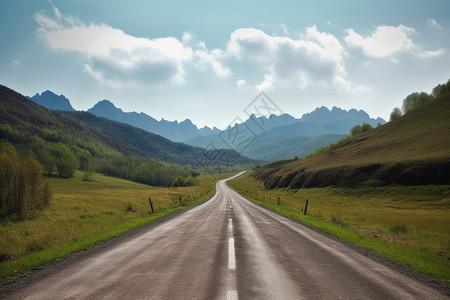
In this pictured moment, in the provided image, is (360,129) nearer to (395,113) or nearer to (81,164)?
(395,113)

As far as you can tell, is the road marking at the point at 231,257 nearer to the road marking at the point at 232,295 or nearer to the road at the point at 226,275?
the road at the point at 226,275

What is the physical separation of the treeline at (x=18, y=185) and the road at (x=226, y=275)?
26155 millimetres

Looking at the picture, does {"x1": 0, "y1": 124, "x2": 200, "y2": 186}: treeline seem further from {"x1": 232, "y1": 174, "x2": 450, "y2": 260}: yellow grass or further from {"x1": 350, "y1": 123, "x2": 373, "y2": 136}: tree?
{"x1": 350, "y1": 123, "x2": 373, "y2": 136}: tree

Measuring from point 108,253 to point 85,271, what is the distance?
2.01 m

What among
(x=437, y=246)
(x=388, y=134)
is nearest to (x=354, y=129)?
(x=388, y=134)

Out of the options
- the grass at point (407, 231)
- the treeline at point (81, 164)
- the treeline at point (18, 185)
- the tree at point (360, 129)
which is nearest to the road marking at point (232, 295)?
the grass at point (407, 231)

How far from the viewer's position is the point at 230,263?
6.98 metres

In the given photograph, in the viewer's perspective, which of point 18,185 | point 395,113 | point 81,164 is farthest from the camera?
point 81,164

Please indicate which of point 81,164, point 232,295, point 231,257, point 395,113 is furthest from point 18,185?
point 395,113

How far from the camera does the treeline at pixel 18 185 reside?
26172mm

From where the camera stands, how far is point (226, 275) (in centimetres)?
604

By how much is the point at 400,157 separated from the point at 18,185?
70.7m

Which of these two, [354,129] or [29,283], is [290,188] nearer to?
[29,283]

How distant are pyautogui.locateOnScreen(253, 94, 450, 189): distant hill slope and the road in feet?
158
